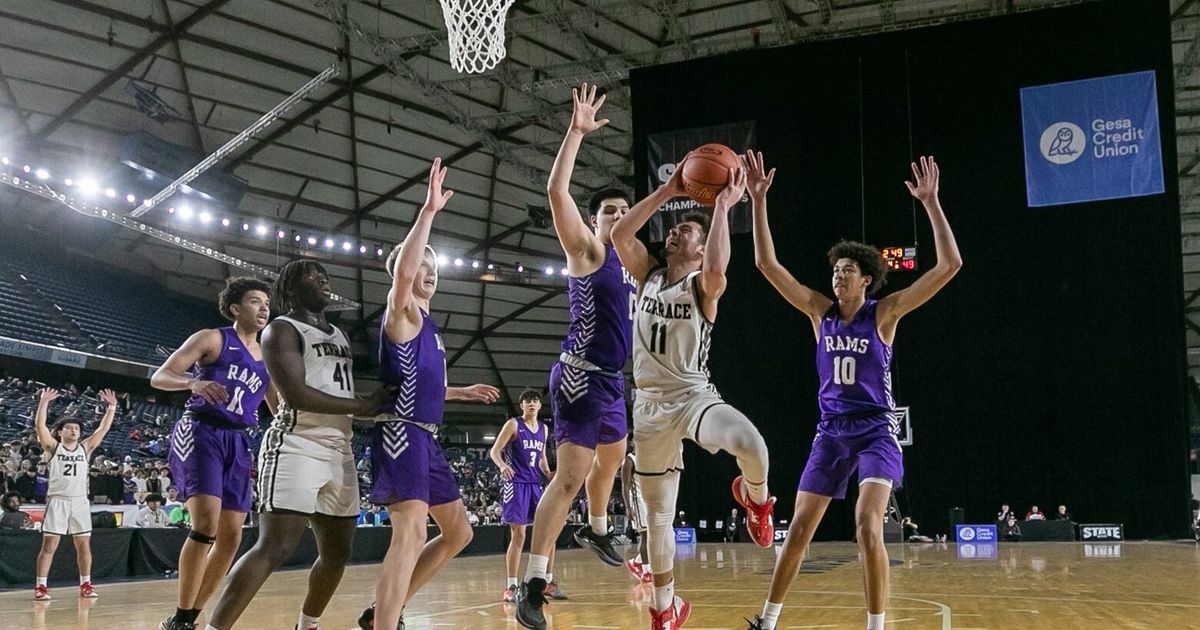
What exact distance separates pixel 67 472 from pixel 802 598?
286 inches

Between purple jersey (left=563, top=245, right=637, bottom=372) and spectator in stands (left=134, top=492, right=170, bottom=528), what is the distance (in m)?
11.4

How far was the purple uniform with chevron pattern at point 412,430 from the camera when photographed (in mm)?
4266

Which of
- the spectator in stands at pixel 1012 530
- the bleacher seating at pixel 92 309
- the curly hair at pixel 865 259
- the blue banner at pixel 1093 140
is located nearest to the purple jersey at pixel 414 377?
the curly hair at pixel 865 259

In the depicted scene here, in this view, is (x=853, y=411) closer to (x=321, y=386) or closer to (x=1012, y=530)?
(x=321, y=386)

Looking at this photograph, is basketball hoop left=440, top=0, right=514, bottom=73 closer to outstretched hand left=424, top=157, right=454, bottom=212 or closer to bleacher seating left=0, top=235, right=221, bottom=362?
outstretched hand left=424, top=157, right=454, bottom=212

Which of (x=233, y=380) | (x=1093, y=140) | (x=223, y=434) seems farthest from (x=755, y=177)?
(x=1093, y=140)

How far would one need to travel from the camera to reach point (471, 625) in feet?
20.8

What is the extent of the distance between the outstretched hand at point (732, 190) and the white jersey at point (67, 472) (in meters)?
8.09

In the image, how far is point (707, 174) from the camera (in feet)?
15.9

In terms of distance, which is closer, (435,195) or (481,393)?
(435,195)

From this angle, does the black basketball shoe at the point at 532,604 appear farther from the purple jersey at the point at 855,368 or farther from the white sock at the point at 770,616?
the purple jersey at the point at 855,368

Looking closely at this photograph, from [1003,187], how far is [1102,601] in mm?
11786

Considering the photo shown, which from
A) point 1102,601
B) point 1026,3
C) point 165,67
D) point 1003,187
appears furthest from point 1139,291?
point 165,67

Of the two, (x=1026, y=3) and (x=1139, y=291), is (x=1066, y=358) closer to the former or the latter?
(x=1139, y=291)
